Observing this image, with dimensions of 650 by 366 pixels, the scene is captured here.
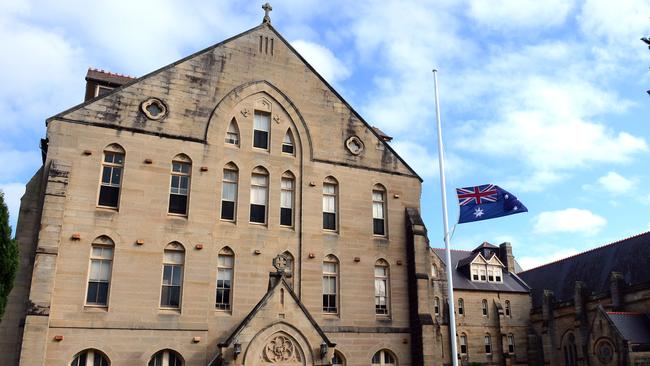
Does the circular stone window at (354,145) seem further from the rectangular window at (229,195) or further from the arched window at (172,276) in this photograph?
the arched window at (172,276)

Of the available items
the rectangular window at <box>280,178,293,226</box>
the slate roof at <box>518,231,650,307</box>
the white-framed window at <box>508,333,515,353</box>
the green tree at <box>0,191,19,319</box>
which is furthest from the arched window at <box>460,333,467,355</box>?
the green tree at <box>0,191,19,319</box>

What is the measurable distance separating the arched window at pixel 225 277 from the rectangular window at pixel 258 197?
6.59ft

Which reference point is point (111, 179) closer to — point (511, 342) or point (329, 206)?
point (329, 206)

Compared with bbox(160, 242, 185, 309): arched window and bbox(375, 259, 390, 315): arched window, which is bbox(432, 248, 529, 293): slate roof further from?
bbox(160, 242, 185, 309): arched window

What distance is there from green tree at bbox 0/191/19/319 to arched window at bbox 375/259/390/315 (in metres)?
15.4

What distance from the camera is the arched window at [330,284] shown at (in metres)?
24.7

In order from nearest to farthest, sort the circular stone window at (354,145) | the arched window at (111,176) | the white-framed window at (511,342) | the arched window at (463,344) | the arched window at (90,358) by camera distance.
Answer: the arched window at (90,358) → the arched window at (111,176) → the circular stone window at (354,145) → the arched window at (463,344) → the white-framed window at (511,342)

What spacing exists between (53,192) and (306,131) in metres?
11.5

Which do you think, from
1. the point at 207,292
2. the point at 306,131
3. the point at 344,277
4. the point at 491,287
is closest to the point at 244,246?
the point at 207,292

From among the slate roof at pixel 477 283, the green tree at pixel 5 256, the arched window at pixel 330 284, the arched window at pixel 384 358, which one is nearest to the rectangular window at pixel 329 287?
the arched window at pixel 330 284

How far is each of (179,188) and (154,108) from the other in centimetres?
372

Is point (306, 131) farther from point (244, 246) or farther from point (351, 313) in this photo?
point (351, 313)

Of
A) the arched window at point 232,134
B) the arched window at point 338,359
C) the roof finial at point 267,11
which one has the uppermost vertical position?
the roof finial at point 267,11

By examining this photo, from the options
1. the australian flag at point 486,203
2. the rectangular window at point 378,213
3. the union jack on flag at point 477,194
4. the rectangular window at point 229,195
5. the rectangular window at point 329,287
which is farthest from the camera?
the rectangular window at point 378,213
